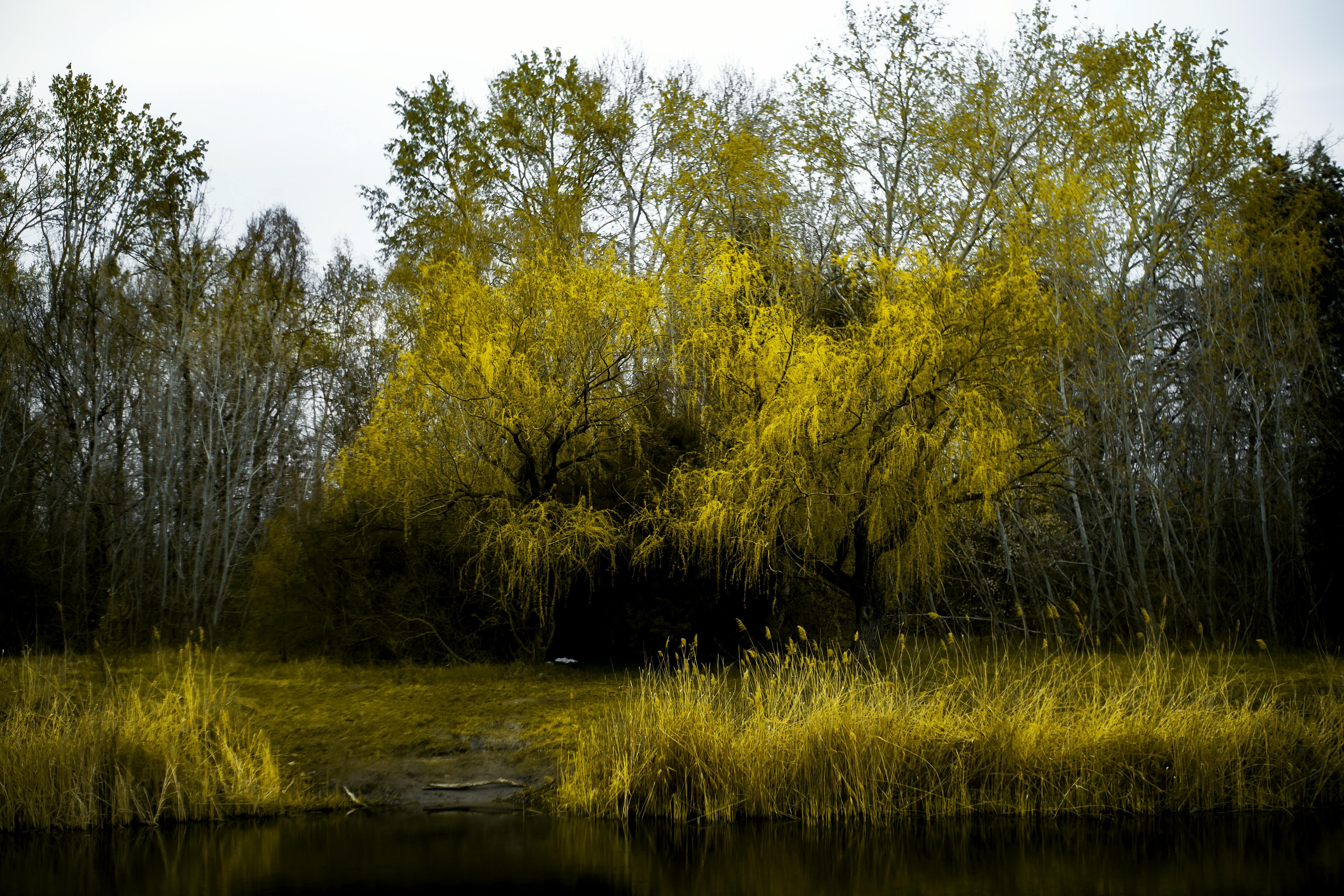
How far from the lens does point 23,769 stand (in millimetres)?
8328

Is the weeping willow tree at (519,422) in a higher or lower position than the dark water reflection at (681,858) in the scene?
higher

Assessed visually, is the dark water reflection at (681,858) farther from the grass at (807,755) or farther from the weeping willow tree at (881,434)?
the weeping willow tree at (881,434)

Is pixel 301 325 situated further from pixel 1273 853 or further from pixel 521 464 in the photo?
pixel 1273 853

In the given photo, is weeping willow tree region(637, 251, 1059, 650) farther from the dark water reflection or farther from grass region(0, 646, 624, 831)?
the dark water reflection

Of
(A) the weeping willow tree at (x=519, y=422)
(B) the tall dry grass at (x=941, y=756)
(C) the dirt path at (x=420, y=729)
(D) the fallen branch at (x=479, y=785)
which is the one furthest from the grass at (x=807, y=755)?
(A) the weeping willow tree at (x=519, y=422)

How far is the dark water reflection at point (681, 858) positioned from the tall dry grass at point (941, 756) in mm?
188

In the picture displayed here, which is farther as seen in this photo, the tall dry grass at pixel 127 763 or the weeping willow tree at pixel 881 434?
the weeping willow tree at pixel 881 434

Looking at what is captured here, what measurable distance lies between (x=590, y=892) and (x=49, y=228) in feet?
64.2

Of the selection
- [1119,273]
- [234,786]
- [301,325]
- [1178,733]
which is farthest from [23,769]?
[301,325]

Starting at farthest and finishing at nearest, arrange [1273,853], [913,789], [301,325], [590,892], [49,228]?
1. [301,325]
2. [49,228]
3. [913,789]
4. [1273,853]
5. [590,892]

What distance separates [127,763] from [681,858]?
4.33m

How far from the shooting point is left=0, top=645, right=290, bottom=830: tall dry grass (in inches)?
328

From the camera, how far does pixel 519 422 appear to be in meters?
13.7

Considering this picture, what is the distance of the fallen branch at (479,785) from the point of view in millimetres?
9352
